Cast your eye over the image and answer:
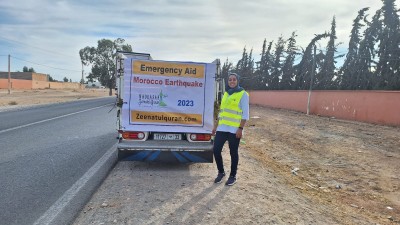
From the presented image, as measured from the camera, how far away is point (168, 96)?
657cm

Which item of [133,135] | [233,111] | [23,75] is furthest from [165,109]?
[23,75]

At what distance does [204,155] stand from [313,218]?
8.20 feet

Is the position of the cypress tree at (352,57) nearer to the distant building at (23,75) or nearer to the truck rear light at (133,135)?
the truck rear light at (133,135)

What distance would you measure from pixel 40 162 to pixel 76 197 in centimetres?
253

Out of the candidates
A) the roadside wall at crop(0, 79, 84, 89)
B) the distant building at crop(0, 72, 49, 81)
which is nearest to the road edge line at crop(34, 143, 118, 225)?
the roadside wall at crop(0, 79, 84, 89)

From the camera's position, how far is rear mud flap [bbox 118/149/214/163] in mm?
6252

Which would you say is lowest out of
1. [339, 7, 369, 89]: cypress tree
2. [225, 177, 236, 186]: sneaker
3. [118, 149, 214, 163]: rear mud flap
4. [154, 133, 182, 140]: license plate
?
[225, 177, 236, 186]: sneaker

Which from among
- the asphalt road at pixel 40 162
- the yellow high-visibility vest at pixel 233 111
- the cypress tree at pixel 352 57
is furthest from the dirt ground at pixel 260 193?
the cypress tree at pixel 352 57

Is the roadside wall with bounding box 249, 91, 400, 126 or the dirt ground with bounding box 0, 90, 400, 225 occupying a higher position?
the roadside wall with bounding box 249, 91, 400, 126

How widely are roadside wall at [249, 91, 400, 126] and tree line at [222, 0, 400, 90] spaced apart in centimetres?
269

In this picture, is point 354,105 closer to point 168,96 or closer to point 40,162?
point 168,96

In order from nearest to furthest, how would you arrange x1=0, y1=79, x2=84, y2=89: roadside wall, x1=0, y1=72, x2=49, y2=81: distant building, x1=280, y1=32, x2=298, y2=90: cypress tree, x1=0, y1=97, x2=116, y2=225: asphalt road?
x1=0, y1=97, x2=116, y2=225: asphalt road → x1=280, y1=32, x2=298, y2=90: cypress tree → x1=0, y1=79, x2=84, y2=89: roadside wall → x1=0, y1=72, x2=49, y2=81: distant building

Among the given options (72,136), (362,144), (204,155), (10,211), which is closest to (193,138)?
(204,155)

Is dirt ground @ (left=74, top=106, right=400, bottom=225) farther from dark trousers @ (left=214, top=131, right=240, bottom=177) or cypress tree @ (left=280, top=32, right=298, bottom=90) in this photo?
cypress tree @ (left=280, top=32, right=298, bottom=90)
